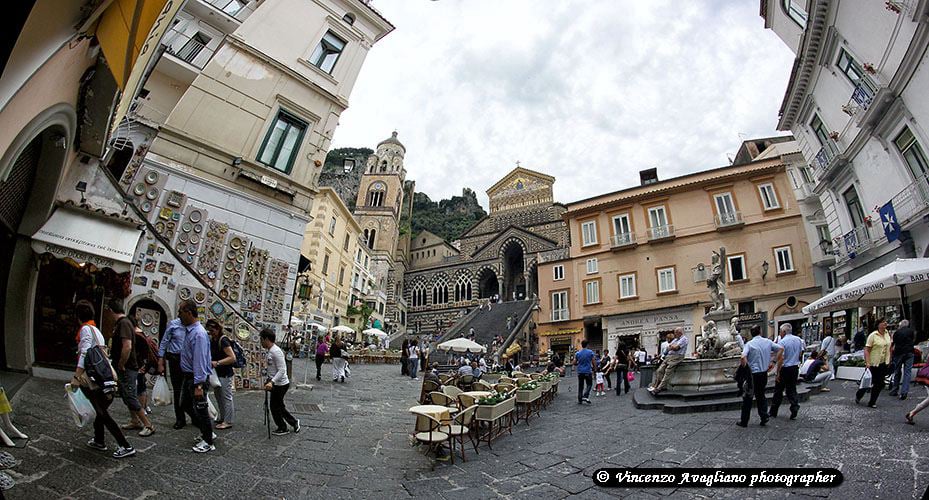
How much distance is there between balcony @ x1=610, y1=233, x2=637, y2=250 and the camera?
2361 centimetres

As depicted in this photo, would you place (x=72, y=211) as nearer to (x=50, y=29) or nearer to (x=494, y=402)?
(x=50, y=29)

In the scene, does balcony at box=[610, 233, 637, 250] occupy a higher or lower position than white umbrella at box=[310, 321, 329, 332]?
higher

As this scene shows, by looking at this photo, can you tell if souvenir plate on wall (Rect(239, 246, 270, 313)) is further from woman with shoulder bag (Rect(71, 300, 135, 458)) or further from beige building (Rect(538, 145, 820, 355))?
beige building (Rect(538, 145, 820, 355))

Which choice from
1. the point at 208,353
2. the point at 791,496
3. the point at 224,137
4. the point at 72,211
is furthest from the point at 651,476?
the point at 224,137

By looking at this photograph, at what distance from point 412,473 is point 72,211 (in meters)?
6.40

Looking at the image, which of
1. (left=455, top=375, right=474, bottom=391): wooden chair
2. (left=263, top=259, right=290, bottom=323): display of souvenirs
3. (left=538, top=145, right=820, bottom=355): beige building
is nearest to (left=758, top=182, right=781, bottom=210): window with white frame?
(left=538, top=145, right=820, bottom=355): beige building

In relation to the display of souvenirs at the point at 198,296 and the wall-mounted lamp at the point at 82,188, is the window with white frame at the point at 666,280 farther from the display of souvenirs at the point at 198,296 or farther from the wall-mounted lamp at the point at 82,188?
the wall-mounted lamp at the point at 82,188

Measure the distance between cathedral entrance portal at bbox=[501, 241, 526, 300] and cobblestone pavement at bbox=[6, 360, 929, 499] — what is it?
3840 cm

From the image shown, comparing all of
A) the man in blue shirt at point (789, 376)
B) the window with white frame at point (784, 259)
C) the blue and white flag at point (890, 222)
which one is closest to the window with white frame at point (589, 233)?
the window with white frame at point (784, 259)

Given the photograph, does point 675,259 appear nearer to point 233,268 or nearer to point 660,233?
point 660,233

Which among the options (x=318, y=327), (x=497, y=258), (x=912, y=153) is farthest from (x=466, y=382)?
(x=497, y=258)

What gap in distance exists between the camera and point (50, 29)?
2943 mm

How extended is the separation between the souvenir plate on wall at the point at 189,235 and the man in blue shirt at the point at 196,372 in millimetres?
4554

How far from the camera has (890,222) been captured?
11.1 meters
